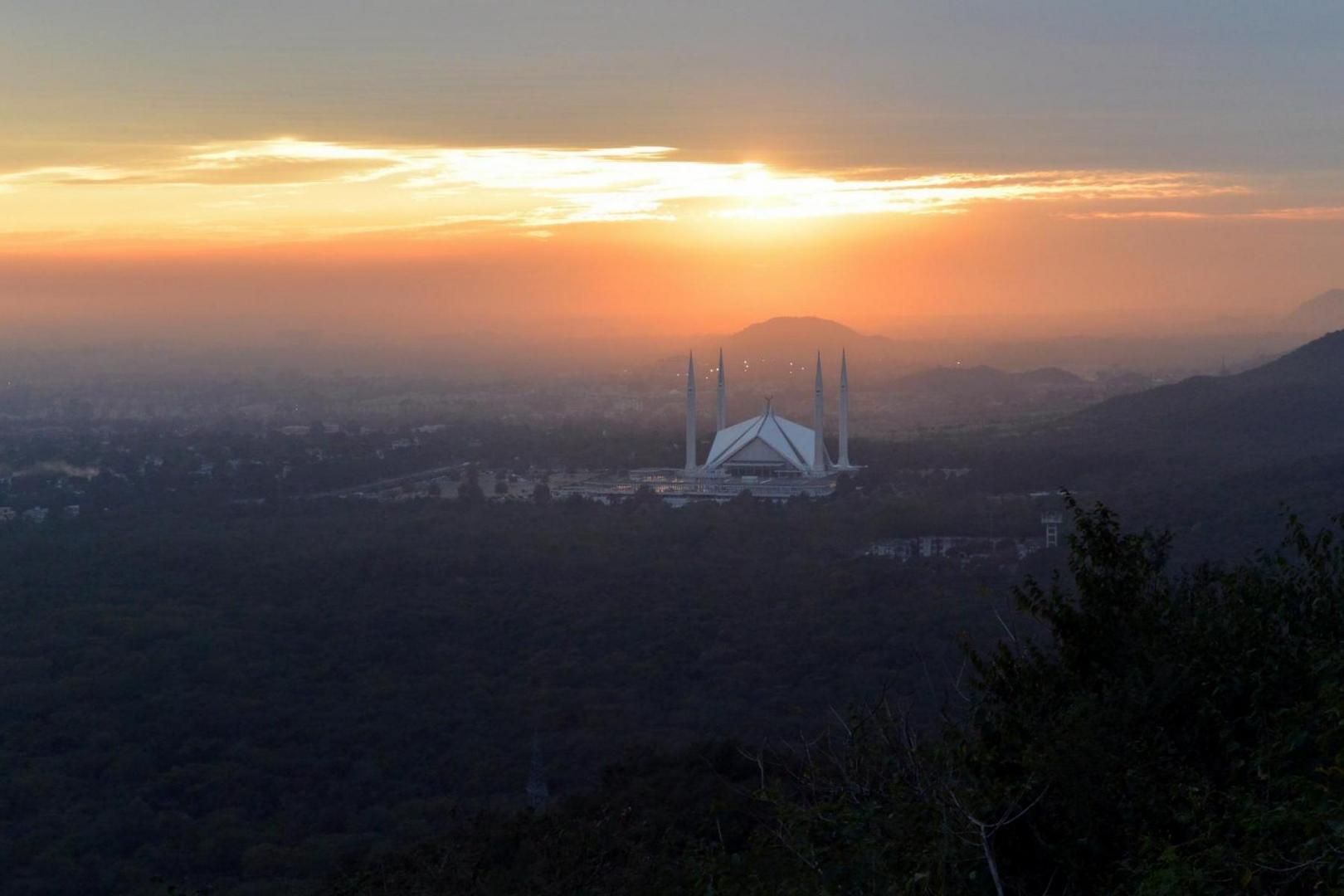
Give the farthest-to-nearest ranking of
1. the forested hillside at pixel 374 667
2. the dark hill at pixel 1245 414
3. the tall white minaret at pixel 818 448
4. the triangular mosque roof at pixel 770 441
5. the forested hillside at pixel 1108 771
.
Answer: the triangular mosque roof at pixel 770 441
the tall white minaret at pixel 818 448
the dark hill at pixel 1245 414
the forested hillside at pixel 374 667
the forested hillside at pixel 1108 771

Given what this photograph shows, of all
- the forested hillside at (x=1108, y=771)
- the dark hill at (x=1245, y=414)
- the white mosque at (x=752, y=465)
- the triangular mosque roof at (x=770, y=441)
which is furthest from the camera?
the triangular mosque roof at (x=770, y=441)

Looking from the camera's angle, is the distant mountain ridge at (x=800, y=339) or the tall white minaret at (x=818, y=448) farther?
the distant mountain ridge at (x=800, y=339)

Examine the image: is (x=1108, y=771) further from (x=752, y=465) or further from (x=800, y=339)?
(x=800, y=339)

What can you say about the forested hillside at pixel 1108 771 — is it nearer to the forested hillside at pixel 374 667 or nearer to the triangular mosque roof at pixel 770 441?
the forested hillside at pixel 374 667

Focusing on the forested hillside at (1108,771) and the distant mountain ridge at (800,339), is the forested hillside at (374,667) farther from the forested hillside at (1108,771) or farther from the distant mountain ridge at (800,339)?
the distant mountain ridge at (800,339)

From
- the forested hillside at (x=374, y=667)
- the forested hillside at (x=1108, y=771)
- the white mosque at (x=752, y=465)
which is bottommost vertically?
the forested hillside at (x=374, y=667)

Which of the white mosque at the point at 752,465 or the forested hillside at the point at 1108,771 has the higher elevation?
the white mosque at the point at 752,465

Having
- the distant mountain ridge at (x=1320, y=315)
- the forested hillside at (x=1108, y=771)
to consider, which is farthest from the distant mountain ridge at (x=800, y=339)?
the forested hillside at (x=1108, y=771)

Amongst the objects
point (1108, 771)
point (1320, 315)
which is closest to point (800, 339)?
point (1320, 315)

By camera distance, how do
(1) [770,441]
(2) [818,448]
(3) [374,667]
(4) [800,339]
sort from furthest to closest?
(4) [800,339] → (1) [770,441] → (2) [818,448] → (3) [374,667]

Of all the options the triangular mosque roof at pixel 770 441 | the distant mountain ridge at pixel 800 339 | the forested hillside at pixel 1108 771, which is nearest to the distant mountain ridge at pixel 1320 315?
the distant mountain ridge at pixel 800 339
